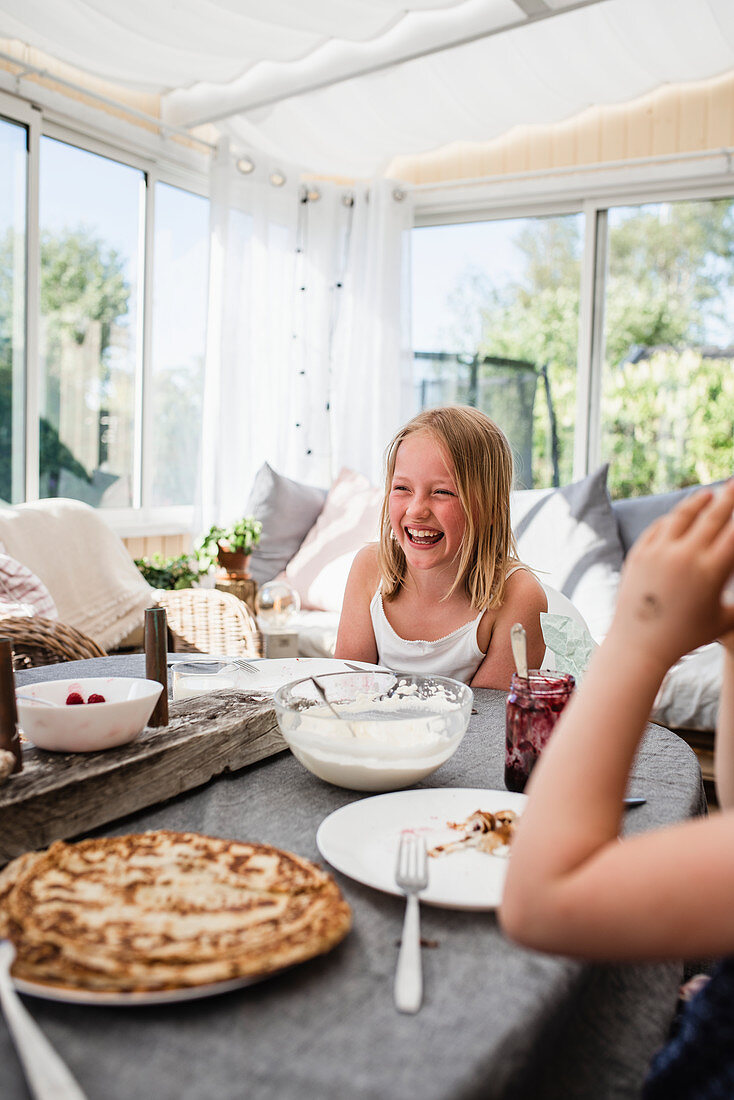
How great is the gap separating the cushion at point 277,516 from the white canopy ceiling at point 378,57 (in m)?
1.55

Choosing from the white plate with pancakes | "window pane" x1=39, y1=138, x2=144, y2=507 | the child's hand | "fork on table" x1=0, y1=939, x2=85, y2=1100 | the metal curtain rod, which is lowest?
"fork on table" x1=0, y1=939, x2=85, y2=1100

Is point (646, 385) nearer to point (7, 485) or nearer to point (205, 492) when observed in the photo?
point (205, 492)

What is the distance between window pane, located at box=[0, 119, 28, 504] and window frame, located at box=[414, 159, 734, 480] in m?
1.93

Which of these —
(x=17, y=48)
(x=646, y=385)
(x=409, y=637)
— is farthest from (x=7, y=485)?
(x=646, y=385)

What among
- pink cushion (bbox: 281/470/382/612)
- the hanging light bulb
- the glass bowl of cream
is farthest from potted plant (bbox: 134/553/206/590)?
the glass bowl of cream

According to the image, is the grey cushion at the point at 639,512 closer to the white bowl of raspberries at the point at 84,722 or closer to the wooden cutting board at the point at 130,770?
the wooden cutting board at the point at 130,770

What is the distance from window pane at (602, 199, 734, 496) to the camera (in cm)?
382

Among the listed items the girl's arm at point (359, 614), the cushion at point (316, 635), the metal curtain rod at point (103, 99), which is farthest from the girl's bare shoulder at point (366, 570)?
the metal curtain rod at point (103, 99)

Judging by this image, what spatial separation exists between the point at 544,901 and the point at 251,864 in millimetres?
290

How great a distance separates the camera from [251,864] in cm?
73

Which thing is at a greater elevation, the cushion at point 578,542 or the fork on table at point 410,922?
the cushion at point 578,542

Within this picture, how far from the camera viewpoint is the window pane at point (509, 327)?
13.8 feet

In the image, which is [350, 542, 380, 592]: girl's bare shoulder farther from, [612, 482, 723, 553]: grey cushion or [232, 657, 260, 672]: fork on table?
[612, 482, 723, 553]: grey cushion

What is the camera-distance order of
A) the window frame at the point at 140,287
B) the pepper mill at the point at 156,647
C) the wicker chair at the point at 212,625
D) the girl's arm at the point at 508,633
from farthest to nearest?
the window frame at the point at 140,287 → the wicker chair at the point at 212,625 → the girl's arm at the point at 508,633 → the pepper mill at the point at 156,647
